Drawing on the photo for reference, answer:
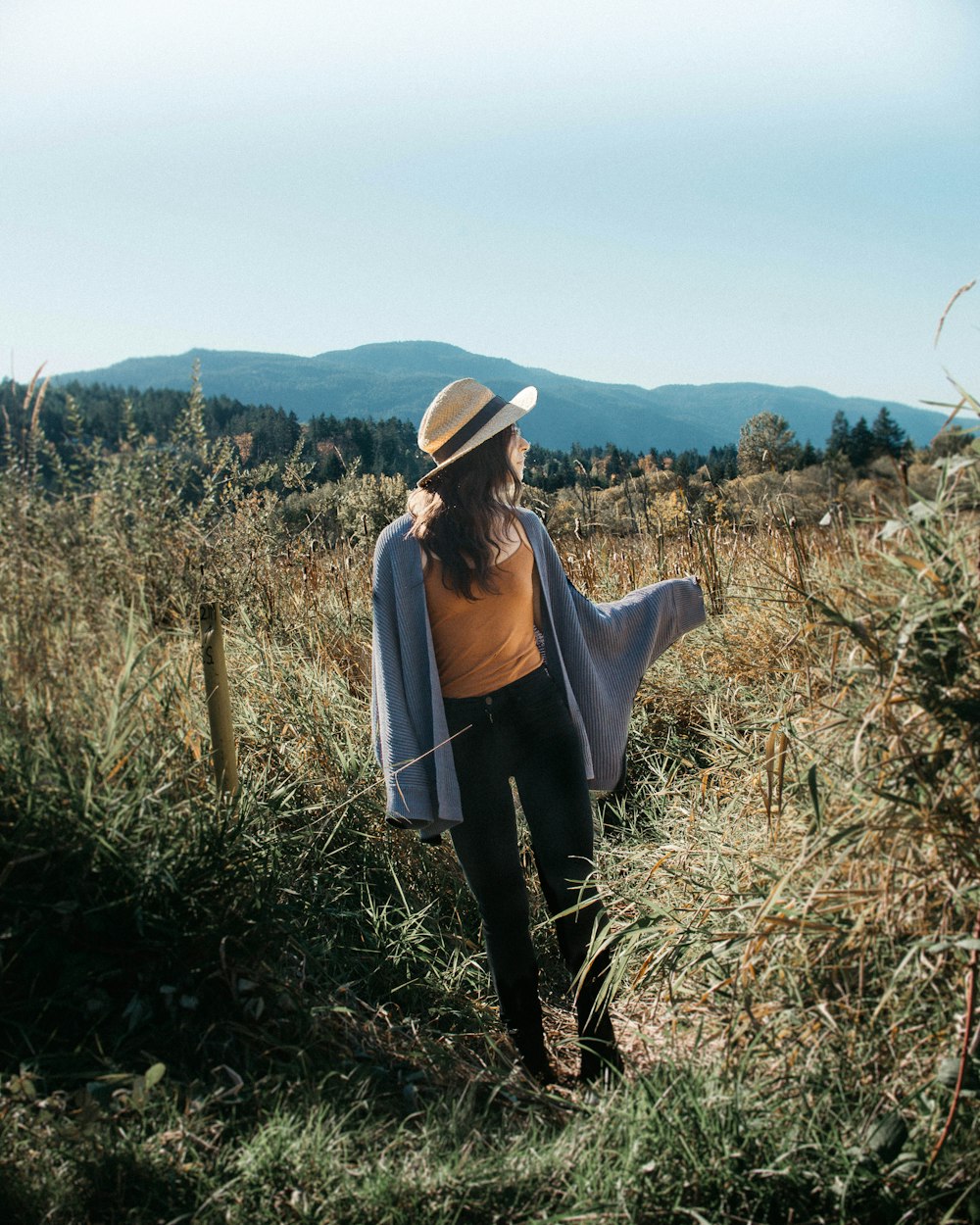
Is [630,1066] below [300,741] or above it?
below

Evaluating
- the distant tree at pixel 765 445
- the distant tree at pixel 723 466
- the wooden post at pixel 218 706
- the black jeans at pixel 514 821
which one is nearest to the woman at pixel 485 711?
the black jeans at pixel 514 821

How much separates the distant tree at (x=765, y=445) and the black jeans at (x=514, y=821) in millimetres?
2696

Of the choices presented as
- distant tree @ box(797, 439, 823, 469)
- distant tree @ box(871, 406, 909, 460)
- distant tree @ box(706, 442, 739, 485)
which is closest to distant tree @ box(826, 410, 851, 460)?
distant tree @ box(871, 406, 909, 460)

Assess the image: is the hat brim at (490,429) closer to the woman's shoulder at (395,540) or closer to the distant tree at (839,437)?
the woman's shoulder at (395,540)

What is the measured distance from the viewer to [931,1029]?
1981mm

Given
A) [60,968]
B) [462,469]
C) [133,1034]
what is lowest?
[133,1034]

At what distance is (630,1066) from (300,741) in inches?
79.6

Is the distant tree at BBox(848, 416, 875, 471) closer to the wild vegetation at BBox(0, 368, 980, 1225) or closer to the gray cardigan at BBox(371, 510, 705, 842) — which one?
the wild vegetation at BBox(0, 368, 980, 1225)

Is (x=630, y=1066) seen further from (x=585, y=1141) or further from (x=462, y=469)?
(x=462, y=469)

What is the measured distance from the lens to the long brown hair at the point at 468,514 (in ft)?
9.00

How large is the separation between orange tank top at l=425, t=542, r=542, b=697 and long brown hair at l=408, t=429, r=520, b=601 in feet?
0.14

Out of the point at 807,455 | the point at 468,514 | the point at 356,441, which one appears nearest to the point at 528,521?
the point at 468,514

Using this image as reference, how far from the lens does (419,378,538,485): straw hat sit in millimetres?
2797

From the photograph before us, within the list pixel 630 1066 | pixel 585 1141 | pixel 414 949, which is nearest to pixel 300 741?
pixel 414 949
